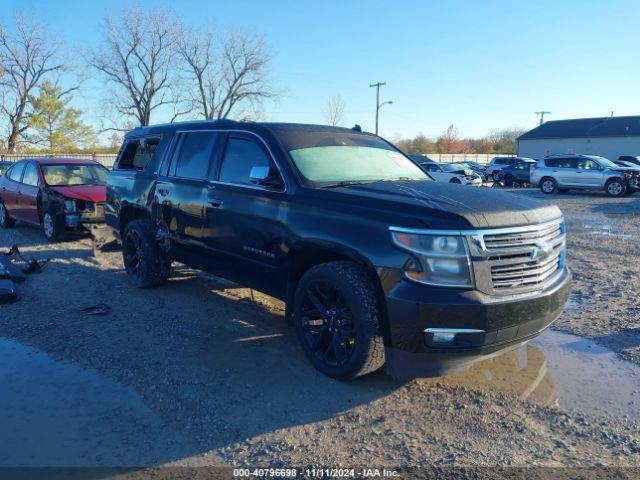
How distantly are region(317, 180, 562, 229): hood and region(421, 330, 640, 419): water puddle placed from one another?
50.7 inches

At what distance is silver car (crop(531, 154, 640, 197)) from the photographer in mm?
22141

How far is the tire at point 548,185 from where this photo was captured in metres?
24.3

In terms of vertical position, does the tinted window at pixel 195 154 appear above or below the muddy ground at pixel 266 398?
above

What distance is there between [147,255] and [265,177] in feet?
8.67

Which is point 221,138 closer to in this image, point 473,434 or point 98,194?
point 473,434

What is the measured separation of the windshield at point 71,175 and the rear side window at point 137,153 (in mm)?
3523

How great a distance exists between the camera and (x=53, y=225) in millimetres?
9484

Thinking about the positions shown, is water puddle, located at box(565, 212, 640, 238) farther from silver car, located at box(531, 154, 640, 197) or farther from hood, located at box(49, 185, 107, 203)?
hood, located at box(49, 185, 107, 203)

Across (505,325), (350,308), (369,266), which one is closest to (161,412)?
(350,308)

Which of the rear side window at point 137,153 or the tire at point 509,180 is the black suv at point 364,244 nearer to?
the rear side window at point 137,153

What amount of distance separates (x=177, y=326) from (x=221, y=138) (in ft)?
6.38

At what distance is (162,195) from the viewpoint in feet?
19.3

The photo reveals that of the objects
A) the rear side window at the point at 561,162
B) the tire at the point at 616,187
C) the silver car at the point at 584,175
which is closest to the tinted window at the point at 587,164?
the silver car at the point at 584,175

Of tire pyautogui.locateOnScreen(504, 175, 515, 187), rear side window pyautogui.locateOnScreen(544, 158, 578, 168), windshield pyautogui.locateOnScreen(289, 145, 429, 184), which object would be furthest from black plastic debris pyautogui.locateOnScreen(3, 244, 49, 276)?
tire pyautogui.locateOnScreen(504, 175, 515, 187)
